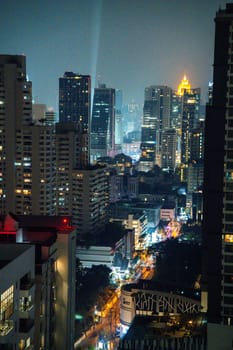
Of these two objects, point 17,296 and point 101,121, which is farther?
point 101,121

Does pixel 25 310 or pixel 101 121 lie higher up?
pixel 101 121

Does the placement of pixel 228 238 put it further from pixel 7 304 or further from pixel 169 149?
pixel 169 149

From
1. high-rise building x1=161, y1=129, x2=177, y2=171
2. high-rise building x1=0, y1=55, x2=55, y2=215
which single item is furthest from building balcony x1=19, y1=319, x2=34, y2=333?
high-rise building x1=161, y1=129, x2=177, y2=171

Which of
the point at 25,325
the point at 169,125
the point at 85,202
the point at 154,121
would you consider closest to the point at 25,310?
the point at 25,325

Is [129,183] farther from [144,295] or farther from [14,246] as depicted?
[14,246]

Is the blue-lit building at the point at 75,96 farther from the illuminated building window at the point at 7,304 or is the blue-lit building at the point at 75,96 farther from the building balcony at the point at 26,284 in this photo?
the illuminated building window at the point at 7,304

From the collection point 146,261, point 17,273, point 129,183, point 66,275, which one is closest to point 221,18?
point 66,275

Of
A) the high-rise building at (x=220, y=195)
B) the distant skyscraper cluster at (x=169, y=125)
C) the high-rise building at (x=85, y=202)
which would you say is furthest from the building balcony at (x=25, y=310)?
the distant skyscraper cluster at (x=169, y=125)

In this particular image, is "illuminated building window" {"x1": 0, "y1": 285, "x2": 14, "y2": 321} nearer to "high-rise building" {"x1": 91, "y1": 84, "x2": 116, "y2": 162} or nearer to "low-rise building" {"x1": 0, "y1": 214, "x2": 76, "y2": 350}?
"low-rise building" {"x1": 0, "y1": 214, "x2": 76, "y2": 350}
